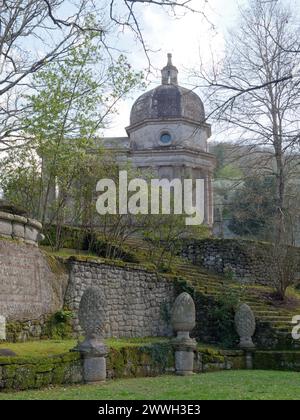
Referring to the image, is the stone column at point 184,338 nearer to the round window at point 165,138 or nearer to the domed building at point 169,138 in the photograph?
the domed building at point 169,138

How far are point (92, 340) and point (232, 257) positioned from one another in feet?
45.4

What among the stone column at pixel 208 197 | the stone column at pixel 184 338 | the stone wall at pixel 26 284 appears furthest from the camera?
the stone column at pixel 208 197

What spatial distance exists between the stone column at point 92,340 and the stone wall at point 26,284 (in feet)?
5.91

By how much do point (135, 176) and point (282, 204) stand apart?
21.8 feet

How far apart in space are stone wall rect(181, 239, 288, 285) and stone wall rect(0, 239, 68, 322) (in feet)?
35.1

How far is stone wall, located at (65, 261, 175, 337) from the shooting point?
14656 millimetres

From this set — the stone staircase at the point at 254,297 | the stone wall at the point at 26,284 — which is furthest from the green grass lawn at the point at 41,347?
the stone staircase at the point at 254,297

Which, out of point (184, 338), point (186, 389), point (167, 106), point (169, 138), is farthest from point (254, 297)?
point (167, 106)

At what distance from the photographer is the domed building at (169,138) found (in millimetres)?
34625

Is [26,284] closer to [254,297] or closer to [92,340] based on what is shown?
[92,340]

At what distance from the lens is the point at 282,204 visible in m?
24.2

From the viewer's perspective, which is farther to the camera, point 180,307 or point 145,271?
point 145,271
